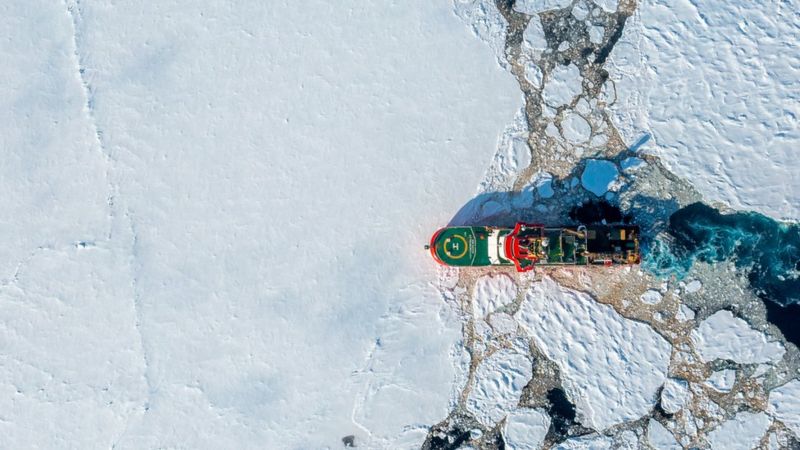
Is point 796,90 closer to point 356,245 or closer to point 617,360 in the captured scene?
point 617,360

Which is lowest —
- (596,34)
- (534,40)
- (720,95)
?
(534,40)

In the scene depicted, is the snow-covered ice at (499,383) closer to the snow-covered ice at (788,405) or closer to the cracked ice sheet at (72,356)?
the snow-covered ice at (788,405)

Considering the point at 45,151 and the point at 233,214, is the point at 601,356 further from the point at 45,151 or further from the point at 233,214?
the point at 45,151

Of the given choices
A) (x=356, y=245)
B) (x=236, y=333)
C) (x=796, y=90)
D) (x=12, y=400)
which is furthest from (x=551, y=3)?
(x=12, y=400)

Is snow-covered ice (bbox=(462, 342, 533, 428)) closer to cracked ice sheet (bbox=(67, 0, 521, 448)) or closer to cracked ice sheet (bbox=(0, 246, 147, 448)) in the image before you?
cracked ice sheet (bbox=(67, 0, 521, 448))

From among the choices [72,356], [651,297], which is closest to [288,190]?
[72,356]

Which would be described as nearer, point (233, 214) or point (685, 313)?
point (685, 313)

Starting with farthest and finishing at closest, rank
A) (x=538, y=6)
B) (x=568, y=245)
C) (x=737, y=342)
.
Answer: (x=538, y=6) → (x=737, y=342) → (x=568, y=245)

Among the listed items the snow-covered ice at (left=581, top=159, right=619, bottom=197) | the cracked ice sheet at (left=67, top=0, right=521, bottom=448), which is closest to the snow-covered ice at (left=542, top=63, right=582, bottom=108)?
the cracked ice sheet at (left=67, top=0, right=521, bottom=448)
